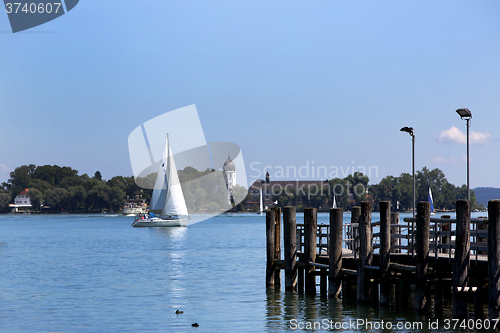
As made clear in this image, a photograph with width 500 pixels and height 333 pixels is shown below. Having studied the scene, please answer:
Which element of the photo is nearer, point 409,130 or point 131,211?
point 409,130

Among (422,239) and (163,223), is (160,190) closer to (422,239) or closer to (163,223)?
(163,223)

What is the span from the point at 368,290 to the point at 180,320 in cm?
636

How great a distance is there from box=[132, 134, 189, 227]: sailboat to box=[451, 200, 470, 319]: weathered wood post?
76.0 m

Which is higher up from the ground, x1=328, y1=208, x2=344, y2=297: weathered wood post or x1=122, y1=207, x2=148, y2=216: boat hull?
x1=328, y1=208, x2=344, y2=297: weathered wood post

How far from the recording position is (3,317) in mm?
21312

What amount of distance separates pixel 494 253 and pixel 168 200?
8287cm

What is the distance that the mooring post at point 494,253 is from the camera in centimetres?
1434

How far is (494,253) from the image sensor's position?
1447cm

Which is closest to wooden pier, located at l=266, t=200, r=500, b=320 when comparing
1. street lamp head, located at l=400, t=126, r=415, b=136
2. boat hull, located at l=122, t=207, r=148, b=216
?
street lamp head, located at l=400, t=126, r=415, b=136

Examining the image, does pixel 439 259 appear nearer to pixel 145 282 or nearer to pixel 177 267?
pixel 145 282

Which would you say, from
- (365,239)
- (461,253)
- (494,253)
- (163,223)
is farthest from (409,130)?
(163,223)

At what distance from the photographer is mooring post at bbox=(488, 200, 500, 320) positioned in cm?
1434

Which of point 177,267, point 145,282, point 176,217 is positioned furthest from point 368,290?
point 176,217

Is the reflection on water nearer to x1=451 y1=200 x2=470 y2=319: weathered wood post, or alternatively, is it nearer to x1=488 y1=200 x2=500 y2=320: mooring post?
x1=451 y1=200 x2=470 y2=319: weathered wood post
